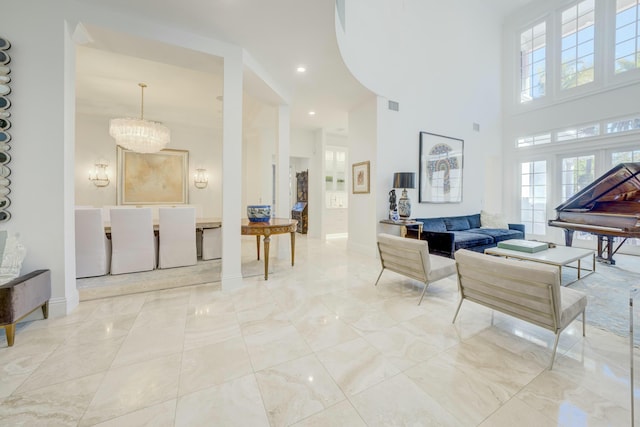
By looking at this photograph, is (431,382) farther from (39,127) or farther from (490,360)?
(39,127)

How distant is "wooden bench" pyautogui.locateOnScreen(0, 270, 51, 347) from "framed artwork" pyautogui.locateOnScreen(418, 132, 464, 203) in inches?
224

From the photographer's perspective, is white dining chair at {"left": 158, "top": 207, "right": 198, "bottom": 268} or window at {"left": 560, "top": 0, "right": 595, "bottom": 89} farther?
window at {"left": 560, "top": 0, "right": 595, "bottom": 89}

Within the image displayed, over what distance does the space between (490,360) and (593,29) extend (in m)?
7.92

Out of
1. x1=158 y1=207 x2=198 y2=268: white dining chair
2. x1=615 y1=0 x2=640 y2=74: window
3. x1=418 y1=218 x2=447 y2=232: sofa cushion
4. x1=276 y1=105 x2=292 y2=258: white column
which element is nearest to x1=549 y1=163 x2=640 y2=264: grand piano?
x1=418 y1=218 x2=447 y2=232: sofa cushion

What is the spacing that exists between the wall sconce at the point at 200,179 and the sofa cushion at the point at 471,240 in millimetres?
6165

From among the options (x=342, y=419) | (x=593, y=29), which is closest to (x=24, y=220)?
(x=342, y=419)

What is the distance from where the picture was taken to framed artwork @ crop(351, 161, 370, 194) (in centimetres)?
493

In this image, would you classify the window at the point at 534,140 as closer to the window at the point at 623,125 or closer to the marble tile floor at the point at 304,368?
the window at the point at 623,125

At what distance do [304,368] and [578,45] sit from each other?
8.73 metres

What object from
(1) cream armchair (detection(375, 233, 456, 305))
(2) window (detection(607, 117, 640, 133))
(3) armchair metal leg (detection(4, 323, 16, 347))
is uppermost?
(2) window (detection(607, 117, 640, 133))

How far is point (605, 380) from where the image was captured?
1.54 meters

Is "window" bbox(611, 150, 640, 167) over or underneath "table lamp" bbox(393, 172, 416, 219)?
over

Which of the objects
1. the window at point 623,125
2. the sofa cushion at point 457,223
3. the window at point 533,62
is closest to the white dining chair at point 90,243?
the sofa cushion at point 457,223

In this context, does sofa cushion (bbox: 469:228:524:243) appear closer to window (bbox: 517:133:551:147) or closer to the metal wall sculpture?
window (bbox: 517:133:551:147)
